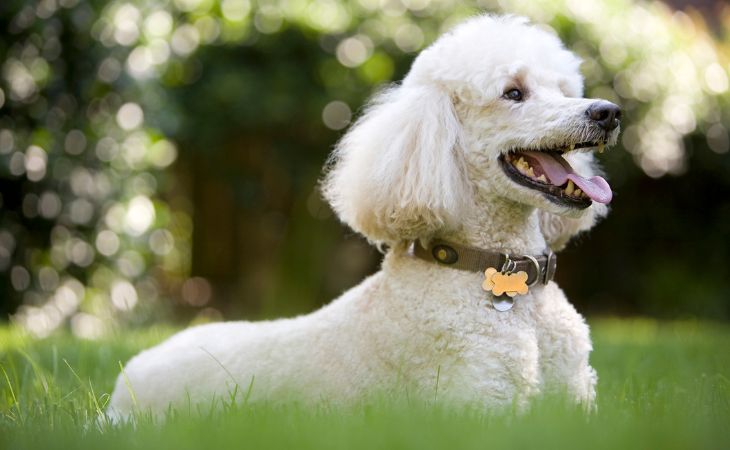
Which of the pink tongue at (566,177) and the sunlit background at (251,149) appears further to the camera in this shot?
the sunlit background at (251,149)

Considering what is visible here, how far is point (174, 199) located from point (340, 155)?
5.98 m

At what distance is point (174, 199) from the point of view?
9070 millimetres

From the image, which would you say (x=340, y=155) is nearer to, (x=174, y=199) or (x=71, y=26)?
(x=71, y=26)

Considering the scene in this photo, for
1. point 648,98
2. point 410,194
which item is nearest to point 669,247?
point 648,98

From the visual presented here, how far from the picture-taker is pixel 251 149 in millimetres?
7938

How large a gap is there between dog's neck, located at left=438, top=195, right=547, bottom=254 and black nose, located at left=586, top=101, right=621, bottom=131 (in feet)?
1.21

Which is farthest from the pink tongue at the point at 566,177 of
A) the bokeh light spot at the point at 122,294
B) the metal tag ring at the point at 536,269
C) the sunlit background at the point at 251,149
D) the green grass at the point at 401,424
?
the bokeh light spot at the point at 122,294

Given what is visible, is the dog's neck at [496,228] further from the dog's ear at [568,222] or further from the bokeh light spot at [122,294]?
the bokeh light spot at [122,294]

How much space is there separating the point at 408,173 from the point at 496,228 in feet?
1.16

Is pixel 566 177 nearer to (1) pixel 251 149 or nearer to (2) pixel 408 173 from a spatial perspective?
Answer: (2) pixel 408 173

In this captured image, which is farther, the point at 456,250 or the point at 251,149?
the point at 251,149

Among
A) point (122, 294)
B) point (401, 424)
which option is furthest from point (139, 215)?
point (401, 424)

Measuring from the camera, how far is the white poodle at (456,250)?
2.84 meters

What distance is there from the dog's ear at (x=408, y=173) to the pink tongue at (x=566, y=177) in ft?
0.90
